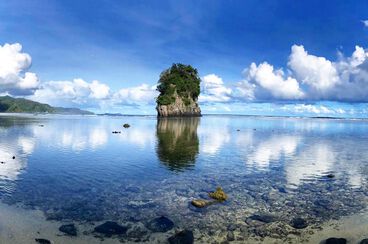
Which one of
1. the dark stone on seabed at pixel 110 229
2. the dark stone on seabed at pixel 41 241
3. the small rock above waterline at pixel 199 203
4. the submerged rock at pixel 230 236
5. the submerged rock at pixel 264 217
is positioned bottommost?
the submerged rock at pixel 230 236

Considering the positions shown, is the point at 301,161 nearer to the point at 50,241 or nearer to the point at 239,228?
the point at 239,228

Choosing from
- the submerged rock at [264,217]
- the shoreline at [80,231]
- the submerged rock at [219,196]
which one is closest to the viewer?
the shoreline at [80,231]

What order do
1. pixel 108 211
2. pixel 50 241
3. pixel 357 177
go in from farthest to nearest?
1. pixel 357 177
2. pixel 108 211
3. pixel 50 241

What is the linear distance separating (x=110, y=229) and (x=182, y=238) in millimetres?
3947

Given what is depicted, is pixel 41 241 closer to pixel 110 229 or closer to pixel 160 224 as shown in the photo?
pixel 110 229

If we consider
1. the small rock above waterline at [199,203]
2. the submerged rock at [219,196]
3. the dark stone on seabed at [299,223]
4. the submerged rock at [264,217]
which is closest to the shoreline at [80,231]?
the dark stone on seabed at [299,223]

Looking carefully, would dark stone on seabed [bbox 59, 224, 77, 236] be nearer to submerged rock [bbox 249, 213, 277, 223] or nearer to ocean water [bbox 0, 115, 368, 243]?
ocean water [bbox 0, 115, 368, 243]

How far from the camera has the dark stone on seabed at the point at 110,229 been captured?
16469mm

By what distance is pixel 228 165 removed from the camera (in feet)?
120

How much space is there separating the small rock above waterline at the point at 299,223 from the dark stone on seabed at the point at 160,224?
22.6 ft

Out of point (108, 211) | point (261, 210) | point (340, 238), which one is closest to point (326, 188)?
point (261, 210)

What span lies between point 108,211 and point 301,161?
90.6 ft

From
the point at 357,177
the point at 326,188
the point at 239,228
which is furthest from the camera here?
the point at 357,177

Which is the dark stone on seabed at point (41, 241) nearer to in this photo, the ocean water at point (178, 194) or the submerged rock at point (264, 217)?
the ocean water at point (178, 194)
